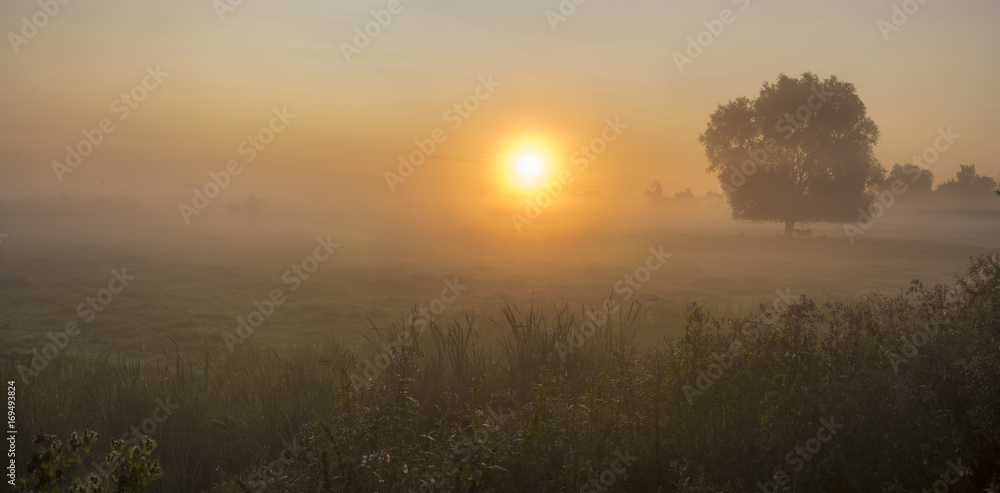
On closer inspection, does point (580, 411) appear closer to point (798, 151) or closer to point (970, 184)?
point (798, 151)

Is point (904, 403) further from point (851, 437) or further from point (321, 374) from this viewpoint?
point (321, 374)

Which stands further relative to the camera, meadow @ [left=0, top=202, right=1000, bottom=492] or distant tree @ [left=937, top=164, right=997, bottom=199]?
distant tree @ [left=937, top=164, right=997, bottom=199]

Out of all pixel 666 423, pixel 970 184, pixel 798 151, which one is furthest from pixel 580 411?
pixel 970 184

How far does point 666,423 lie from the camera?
21.8 feet

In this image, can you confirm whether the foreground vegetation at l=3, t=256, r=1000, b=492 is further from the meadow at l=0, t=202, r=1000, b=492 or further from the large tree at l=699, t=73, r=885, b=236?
the large tree at l=699, t=73, r=885, b=236

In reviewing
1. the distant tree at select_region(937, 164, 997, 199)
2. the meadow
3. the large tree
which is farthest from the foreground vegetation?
the distant tree at select_region(937, 164, 997, 199)

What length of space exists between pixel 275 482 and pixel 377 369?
13.1 feet

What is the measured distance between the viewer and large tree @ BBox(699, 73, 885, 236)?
43.9 metres

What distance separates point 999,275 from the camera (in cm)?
685

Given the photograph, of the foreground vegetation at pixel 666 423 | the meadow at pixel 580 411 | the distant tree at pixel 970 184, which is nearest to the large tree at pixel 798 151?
the meadow at pixel 580 411

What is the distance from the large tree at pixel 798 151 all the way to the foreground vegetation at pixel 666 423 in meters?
40.3

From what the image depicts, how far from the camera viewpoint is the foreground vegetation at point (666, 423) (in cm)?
552

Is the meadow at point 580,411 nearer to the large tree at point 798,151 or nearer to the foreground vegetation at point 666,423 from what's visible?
the foreground vegetation at point 666,423

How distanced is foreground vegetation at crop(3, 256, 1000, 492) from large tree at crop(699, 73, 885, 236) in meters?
40.3
